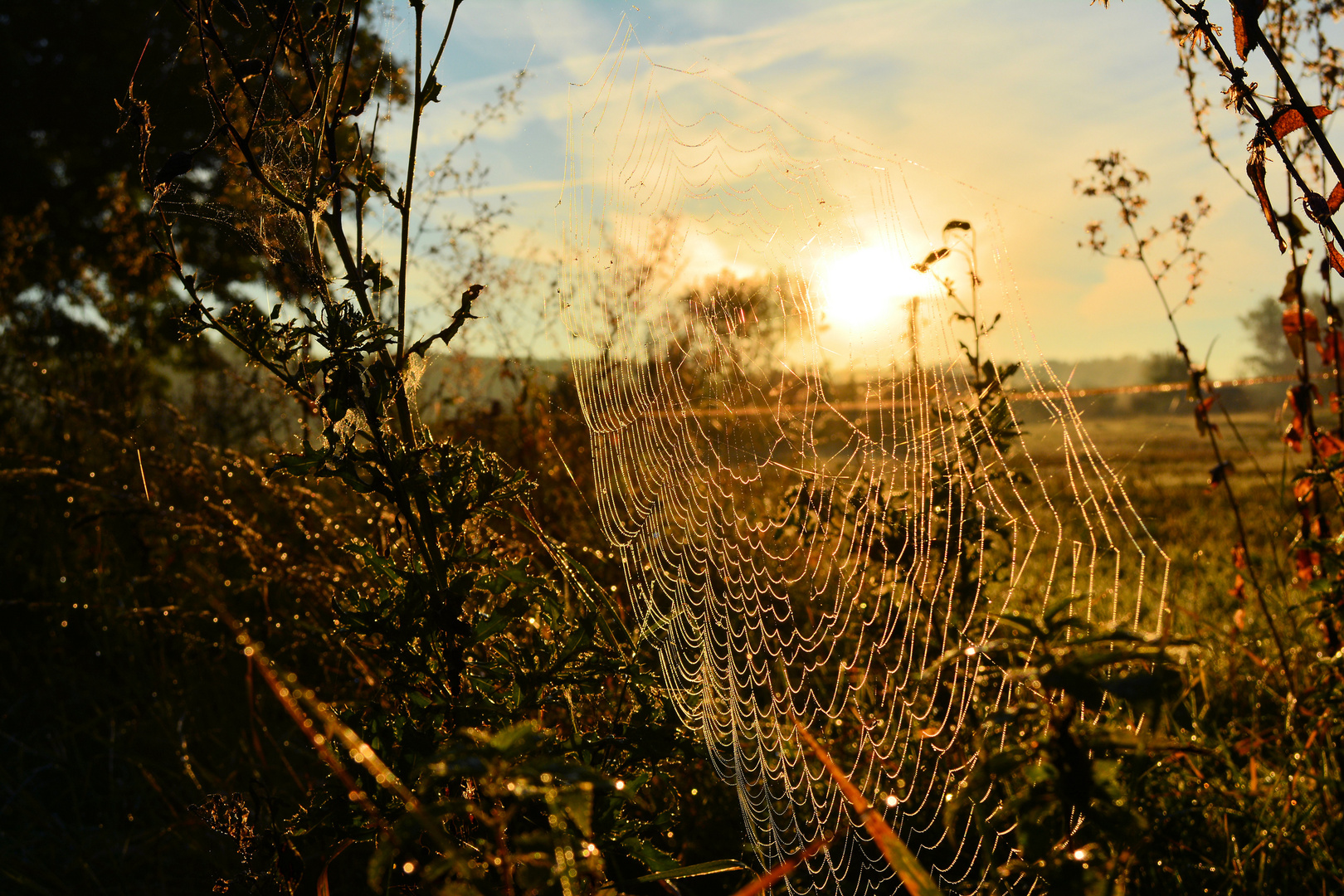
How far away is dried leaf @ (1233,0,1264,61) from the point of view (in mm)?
884

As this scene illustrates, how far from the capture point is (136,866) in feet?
7.22

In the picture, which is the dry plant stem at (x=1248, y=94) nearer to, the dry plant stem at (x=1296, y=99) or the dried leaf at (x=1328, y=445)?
the dry plant stem at (x=1296, y=99)

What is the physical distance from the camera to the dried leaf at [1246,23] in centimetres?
88

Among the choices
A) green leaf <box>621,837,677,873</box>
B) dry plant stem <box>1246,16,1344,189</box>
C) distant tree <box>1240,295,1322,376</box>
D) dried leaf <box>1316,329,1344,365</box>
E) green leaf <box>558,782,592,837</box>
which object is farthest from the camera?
distant tree <box>1240,295,1322,376</box>

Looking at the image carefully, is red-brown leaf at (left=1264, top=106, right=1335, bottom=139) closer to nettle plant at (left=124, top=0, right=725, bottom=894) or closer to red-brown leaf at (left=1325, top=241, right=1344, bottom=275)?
red-brown leaf at (left=1325, top=241, right=1344, bottom=275)

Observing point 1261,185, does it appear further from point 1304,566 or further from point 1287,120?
point 1304,566

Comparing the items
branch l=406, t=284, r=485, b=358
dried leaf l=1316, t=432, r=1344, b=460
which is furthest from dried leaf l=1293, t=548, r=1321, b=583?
branch l=406, t=284, r=485, b=358

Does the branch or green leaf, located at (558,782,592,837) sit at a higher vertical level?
the branch

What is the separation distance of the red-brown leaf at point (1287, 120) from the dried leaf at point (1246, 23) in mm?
68

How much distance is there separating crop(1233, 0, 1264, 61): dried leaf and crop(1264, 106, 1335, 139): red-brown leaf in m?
0.07

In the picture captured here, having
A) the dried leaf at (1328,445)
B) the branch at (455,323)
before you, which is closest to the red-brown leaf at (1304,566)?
the dried leaf at (1328,445)

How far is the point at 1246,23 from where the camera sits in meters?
0.90

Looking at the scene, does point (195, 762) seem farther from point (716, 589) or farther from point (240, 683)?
point (716, 589)

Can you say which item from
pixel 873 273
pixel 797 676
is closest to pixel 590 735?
pixel 873 273
